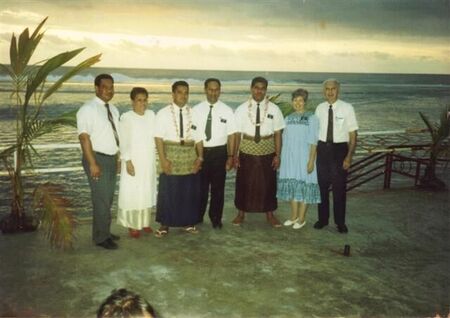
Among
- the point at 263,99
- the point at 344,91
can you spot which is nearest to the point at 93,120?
the point at 263,99

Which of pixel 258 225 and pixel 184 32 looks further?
pixel 184 32

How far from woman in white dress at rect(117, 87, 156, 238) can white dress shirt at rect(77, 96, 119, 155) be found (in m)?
0.18

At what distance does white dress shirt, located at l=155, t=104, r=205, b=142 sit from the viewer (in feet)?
12.4

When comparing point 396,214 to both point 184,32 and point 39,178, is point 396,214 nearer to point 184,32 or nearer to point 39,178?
point 184,32

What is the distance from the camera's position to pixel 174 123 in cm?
380

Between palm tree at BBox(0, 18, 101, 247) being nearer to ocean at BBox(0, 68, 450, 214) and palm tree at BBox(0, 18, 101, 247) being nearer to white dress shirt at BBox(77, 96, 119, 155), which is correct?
white dress shirt at BBox(77, 96, 119, 155)

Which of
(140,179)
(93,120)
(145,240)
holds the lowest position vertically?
(145,240)

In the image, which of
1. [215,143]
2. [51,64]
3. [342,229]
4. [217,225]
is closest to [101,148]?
[51,64]

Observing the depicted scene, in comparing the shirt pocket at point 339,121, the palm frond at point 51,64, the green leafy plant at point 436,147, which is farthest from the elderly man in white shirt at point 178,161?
the green leafy plant at point 436,147

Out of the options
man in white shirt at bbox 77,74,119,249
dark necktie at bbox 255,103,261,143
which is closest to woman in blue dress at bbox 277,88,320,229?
dark necktie at bbox 255,103,261,143

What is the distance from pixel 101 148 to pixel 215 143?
1.06 meters

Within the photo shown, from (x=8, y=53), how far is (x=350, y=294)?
10.9 feet

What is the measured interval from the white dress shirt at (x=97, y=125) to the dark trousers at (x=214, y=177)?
902 mm

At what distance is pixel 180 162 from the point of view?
3.82 metres
